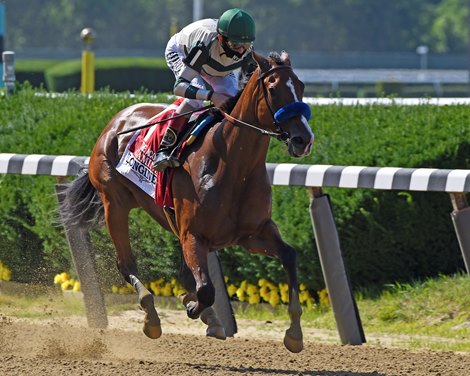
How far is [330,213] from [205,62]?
1159 millimetres

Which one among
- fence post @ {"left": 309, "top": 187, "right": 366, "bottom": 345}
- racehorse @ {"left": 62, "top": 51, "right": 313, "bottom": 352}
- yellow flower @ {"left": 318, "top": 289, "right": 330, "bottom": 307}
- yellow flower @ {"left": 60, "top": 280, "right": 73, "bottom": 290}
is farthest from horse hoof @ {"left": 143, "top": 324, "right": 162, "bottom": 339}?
yellow flower @ {"left": 60, "top": 280, "right": 73, "bottom": 290}

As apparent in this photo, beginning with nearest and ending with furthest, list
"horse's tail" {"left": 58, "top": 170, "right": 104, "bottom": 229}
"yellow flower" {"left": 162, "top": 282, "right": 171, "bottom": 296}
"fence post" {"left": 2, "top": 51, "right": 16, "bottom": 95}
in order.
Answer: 1. "horse's tail" {"left": 58, "top": 170, "right": 104, "bottom": 229}
2. "yellow flower" {"left": 162, "top": 282, "right": 171, "bottom": 296}
3. "fence post" {"left": 2, "top": 51, "right": 16, "bottom": 95}

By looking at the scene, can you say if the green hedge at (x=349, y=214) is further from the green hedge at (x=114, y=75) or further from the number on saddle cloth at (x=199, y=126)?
the green hedge at (x=114, y=75)

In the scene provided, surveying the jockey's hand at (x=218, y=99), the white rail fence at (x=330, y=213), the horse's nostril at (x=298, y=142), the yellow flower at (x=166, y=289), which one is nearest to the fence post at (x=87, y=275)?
the white rail fence at (x=330, y=213)

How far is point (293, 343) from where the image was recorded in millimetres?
5965

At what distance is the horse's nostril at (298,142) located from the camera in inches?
216

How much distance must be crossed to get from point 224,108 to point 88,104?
3.55m

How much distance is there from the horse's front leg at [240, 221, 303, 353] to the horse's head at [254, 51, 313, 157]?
575 millimetres

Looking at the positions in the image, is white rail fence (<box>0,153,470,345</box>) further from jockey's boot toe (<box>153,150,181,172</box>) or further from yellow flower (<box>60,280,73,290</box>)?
yellow flower (<box>60,280,73,290</box>)

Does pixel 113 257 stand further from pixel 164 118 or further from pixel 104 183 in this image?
pixel 164 118

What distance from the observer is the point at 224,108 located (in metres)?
6.23

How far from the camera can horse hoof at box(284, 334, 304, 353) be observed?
596 centimetres

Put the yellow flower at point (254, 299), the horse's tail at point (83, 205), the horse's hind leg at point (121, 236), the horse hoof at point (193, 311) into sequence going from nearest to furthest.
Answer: the horse hoof at point (193, 311) < the horse's hind leg at point (121, 236) < the horse's tail at point (83, 205) < the yellow flower at point (254, 299)

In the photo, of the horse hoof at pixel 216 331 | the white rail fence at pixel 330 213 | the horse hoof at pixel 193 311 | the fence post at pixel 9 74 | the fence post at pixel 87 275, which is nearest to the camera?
the horse hoof at pixel 193 311
